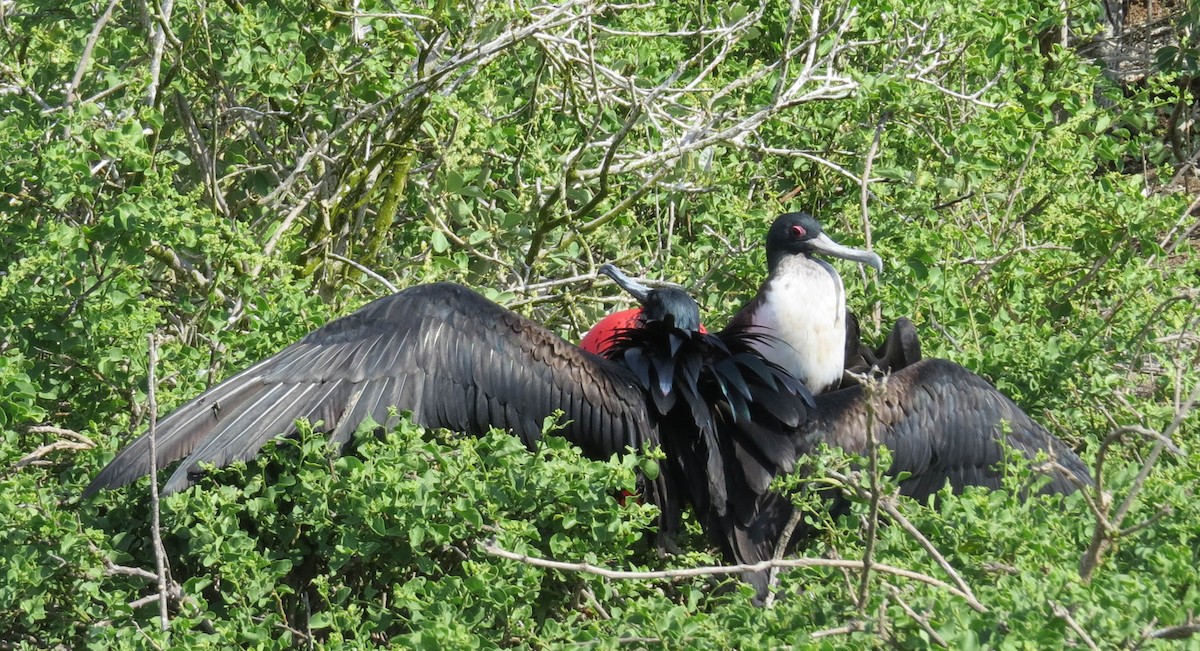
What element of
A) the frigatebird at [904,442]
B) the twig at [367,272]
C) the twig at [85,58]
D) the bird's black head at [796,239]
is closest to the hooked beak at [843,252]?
the bird's black head at [796,239]

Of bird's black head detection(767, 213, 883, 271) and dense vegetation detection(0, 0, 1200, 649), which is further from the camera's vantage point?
bird's black head detection(767, 213, 883, 271)

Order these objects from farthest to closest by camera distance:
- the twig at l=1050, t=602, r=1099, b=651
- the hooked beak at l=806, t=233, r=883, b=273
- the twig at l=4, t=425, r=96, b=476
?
the hooked beak at l=806, t=233, r=883, b=273 → the twig at l=4, t=425, r=96, b=476 → the twig at l=1050, t=602, r=1099, b=651

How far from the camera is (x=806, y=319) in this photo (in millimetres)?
3820

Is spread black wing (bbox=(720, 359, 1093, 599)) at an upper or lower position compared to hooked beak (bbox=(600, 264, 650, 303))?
lower

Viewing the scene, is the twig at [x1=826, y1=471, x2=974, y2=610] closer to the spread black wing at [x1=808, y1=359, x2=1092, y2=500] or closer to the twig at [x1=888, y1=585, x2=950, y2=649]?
the twig at [x1=888, y1=585, x2=950, y2=649]

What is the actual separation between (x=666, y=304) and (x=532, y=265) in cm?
44

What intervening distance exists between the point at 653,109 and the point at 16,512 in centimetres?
206

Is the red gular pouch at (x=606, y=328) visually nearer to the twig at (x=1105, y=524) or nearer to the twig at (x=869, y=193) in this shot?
the twig at (x=869, y=193)

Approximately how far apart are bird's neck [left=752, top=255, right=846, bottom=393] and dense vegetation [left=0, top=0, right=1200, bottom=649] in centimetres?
12

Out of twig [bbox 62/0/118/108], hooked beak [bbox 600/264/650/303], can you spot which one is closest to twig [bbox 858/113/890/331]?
hooked beak [bbox 600/264/650/303]

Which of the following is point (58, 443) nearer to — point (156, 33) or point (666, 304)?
point (156, 33)

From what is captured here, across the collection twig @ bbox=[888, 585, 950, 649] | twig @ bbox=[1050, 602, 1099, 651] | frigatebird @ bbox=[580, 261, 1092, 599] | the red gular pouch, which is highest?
twig @ bbox=[1050, 602, 1099, 651]

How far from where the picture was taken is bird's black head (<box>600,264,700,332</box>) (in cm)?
379

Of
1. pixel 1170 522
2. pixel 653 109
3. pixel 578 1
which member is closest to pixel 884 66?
pixel 653 109
